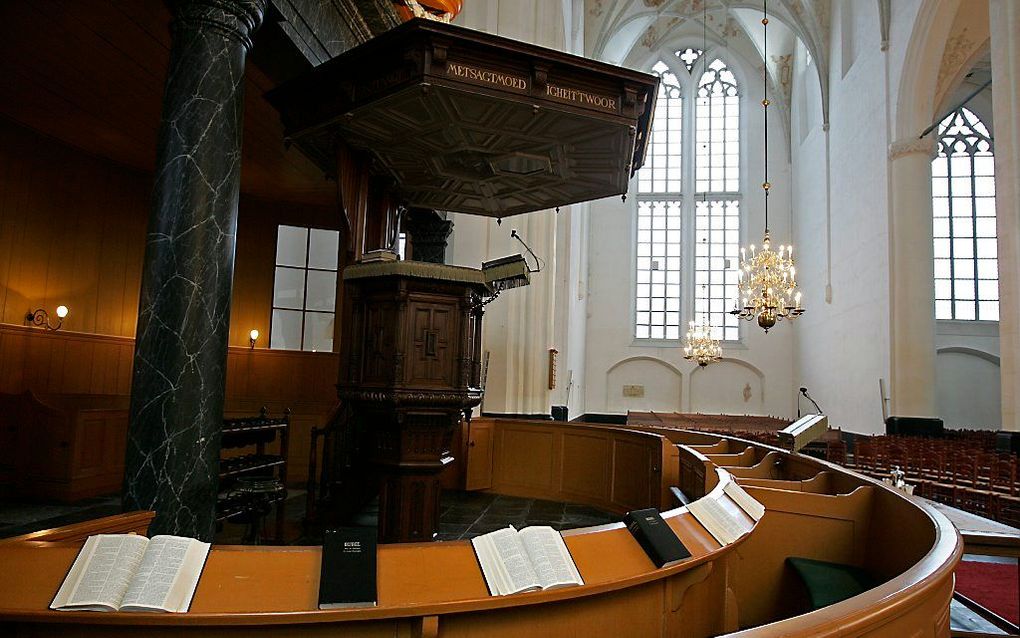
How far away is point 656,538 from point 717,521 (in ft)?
1.69

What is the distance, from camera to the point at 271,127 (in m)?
6.64

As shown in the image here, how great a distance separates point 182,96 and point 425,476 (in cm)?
283

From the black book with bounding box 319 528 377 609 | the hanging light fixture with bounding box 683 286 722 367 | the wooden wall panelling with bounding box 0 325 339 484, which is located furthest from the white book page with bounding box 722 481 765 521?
the hanging light fixture with bounding box 683 286 722 367

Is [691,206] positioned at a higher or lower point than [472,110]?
higher

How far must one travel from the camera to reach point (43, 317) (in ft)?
23.5

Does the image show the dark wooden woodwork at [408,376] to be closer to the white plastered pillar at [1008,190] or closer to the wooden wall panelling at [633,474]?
the wooden wall panelling at [633,474]

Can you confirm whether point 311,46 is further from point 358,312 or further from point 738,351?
point 738,351

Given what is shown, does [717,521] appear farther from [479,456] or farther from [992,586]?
[479,456]

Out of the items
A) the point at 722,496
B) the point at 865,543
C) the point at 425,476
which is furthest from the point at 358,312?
the point at 865,543

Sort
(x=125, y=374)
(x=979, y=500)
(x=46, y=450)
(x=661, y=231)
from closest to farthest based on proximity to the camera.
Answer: (x=46, y=450) → (x=979, y=500) → (x=125, y=374) → (x=661, y=231)

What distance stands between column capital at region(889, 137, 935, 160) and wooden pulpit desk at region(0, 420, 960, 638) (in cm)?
1159

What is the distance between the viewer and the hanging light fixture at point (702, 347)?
18750 millimetres

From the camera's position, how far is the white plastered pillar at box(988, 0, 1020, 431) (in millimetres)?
8742

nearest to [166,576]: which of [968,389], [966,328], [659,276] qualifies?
[966,328]
